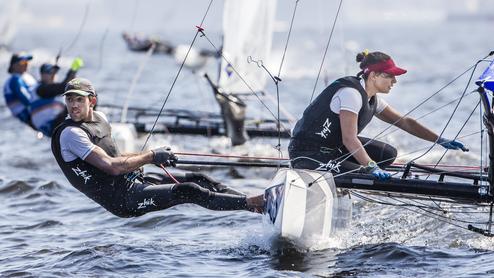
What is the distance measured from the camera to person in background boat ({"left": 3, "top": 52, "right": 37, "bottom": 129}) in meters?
9.52

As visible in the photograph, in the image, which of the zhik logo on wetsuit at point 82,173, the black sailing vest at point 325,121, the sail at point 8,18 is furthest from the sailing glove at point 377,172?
the sail at point 8,18

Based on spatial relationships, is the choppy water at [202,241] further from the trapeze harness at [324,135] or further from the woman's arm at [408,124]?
the woman's arm at [408,124]

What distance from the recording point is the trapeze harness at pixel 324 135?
549 centimetres

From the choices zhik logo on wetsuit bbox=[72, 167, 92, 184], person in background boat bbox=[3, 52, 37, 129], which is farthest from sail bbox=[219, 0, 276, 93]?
zhik logo on wetsuit bbox=[72, 167, 92, 184]

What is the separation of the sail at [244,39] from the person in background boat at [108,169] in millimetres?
4360

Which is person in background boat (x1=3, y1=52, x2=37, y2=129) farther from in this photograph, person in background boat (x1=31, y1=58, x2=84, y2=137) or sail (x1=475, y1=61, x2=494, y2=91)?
sail (x1=475, y1=61, x2=494, y2=91)

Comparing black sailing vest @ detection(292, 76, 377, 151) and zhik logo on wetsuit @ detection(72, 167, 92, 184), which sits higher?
black sailing vest @ detection(292, 76, 377, 151)

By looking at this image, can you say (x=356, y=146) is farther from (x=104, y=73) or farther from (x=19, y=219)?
(x=104, y=73)

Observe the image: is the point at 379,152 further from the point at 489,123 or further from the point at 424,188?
the point at 489,123

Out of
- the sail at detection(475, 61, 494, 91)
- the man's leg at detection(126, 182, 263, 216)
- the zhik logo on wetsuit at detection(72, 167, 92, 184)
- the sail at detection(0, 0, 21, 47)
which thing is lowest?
the man's leg at detection(126, 182, 263, 216)

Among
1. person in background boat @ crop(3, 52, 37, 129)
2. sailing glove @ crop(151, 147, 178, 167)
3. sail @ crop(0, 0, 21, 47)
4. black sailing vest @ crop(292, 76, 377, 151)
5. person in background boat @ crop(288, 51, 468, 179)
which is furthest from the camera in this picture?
sail @ crop(0, 0, 21, 47)

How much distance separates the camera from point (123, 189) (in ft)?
18.2

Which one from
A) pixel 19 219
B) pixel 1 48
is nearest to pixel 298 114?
pixel 19 219

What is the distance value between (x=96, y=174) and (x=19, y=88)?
171 inches
